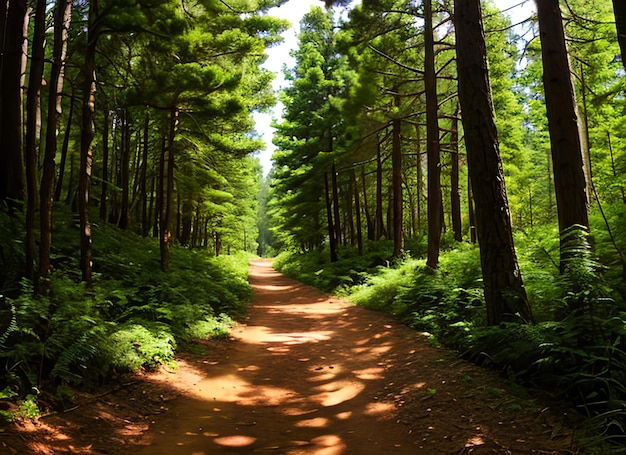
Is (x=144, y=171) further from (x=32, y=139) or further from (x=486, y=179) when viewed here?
(x=486, y=179)

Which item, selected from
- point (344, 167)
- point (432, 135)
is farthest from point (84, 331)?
point (344, 167)

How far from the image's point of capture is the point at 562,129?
5.73m

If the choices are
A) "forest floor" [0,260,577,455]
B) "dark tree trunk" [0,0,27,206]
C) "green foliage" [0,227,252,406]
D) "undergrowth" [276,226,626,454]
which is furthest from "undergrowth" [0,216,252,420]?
"undergrowth" [276,226,626,454]

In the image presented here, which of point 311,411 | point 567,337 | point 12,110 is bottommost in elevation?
point 311,411

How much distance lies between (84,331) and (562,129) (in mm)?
7039

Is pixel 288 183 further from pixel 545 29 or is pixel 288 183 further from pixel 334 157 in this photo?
pixel 545 29

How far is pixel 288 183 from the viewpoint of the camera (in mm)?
23516

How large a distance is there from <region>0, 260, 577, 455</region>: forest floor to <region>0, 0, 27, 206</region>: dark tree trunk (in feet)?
20.4

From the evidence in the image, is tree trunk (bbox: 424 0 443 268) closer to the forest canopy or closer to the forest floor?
the forest canopy

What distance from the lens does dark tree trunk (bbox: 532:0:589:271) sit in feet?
18.6

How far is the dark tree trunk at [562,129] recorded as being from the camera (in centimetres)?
566

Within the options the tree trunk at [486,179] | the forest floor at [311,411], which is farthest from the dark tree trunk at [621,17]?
the forest floor at [311,411]

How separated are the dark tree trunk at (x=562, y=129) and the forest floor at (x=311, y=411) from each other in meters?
2.59

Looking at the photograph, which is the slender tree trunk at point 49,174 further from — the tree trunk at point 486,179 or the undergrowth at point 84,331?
the tree trunk at point 486,179
